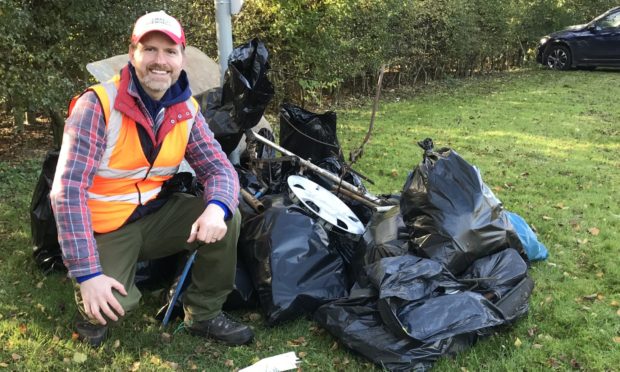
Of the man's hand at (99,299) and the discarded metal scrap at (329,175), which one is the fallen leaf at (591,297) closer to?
the discarded metal scrap at (329,175)

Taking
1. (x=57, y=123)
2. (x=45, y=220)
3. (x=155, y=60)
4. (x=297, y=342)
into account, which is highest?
(x=155, y=60)

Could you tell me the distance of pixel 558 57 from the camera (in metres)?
15.0

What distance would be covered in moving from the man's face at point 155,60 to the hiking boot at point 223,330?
121 centimetres

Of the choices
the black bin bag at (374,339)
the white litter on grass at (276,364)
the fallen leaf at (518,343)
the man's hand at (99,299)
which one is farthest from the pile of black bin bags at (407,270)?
the man's hand at (99,299)

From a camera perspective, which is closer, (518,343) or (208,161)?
(208,161)

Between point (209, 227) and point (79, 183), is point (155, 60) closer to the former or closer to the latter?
point (79, 183)

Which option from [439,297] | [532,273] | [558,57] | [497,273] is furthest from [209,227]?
[558,57]

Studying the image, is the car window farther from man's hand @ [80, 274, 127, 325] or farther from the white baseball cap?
man's hand @ [80, 274, 127, 325]

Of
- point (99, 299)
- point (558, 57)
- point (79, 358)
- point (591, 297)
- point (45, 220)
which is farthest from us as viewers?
point (558, 57)

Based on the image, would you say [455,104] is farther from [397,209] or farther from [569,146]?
[397,209]

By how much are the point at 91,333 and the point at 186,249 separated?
0.61 metres

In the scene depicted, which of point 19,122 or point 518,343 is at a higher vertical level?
point 19,122

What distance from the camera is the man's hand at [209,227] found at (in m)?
2.45

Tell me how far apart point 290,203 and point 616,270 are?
225cm
